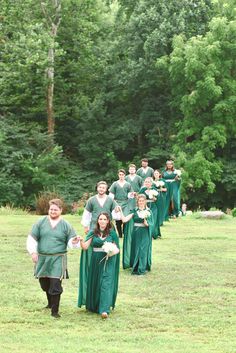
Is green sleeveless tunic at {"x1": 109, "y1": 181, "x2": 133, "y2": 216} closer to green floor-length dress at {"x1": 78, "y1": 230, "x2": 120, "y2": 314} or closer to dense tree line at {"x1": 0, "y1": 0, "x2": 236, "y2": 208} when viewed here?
green floor-length dress at {"x1": 78, "y1": 230, "x2": 120, "y2": 314}

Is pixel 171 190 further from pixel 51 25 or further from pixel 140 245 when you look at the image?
pixel 51 25

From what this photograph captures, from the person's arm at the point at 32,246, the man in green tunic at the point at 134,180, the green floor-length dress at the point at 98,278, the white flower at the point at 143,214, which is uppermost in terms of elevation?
the man in green tunic at the point at 134,180

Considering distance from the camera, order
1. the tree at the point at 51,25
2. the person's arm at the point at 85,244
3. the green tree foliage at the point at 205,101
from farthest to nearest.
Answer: the tree at the point at 51,25, the green tree foliage at the point at 205,101, the person's arm at the point at 85,244

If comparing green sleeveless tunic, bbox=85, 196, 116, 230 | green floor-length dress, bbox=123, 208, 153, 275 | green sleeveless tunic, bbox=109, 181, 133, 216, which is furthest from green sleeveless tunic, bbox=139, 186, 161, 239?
green sleeveless tunic, bbox=85, 196, 116, 230

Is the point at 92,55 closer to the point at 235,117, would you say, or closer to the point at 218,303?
the point at 235,117

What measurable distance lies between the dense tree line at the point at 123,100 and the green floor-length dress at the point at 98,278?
80.5ft

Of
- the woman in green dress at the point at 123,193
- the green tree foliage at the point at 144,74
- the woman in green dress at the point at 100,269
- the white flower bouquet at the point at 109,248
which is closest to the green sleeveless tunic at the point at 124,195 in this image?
Answer: the woman in green dress at the point at 123,193

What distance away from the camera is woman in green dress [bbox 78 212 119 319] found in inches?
426

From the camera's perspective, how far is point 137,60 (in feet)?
131

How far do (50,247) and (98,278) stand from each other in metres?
0.92

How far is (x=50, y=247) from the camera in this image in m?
10.5

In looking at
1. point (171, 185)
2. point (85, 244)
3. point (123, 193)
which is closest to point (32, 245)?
point (85, 244)

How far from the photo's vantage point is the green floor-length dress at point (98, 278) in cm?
1080

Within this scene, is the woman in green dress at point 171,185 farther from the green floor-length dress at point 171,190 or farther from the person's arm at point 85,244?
the person's arm at point 85,244
